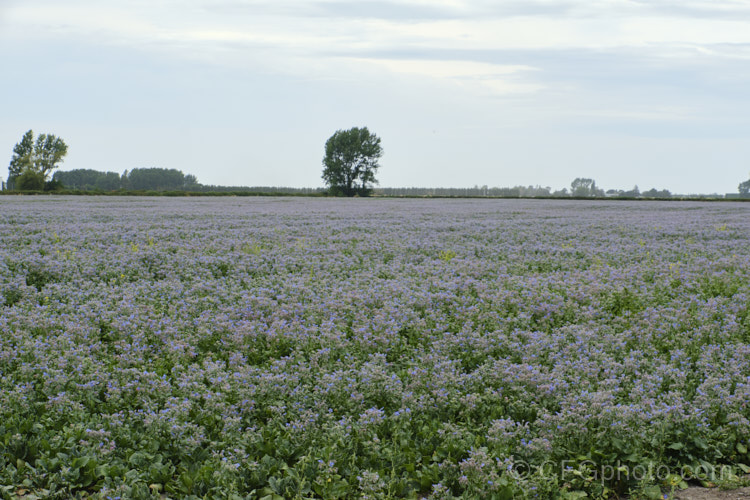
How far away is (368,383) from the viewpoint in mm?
6273

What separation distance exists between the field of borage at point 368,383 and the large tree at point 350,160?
105m

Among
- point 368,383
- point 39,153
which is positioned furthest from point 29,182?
point 368,383

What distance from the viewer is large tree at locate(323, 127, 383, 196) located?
116 m

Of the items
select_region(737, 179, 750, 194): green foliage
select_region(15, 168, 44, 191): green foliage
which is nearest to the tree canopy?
select_region(737, 179, 750, 194): green foliage

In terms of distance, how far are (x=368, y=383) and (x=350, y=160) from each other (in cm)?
11298

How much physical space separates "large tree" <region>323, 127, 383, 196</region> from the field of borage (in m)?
105

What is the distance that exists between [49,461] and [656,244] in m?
17.7

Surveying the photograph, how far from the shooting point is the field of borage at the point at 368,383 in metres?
4.96

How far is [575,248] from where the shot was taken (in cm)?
1686

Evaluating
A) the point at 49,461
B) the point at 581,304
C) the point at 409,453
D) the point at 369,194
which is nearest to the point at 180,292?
the point at 49,461

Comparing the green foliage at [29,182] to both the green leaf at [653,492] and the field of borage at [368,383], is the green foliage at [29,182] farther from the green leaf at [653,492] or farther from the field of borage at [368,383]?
the green leaf at [653,492]

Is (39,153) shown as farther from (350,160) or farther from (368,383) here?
(368,383)

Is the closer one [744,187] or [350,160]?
[350,160]

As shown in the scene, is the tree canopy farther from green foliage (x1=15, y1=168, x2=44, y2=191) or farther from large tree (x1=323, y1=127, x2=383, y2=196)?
green foliage (x1=15, y1=168, x2=44, y2=191)
